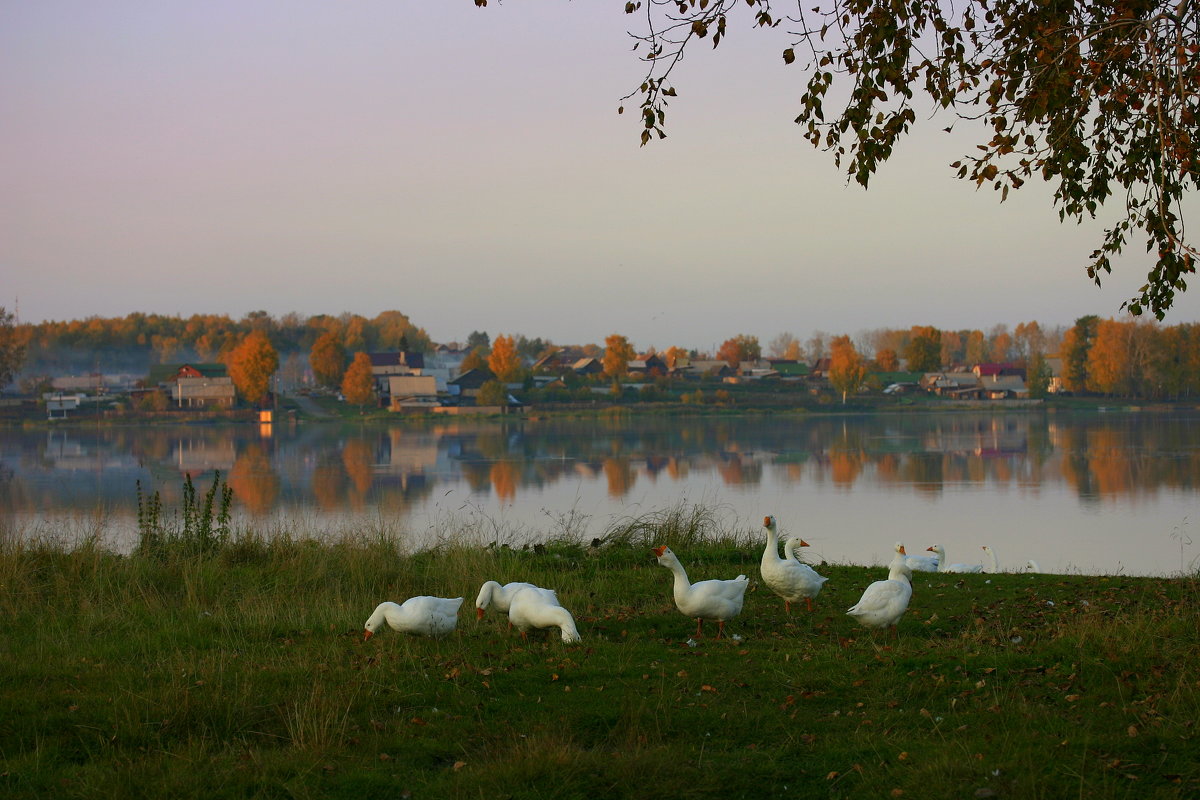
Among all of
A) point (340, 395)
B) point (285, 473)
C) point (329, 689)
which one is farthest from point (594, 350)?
point (329, 689)

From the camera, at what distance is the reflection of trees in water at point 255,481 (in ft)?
92.4

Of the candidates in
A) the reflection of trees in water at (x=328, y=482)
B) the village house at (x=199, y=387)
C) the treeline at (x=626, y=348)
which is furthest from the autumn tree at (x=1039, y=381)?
the reflection of trees in water at (x=328, y=482)

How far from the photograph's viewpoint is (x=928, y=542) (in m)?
19.8

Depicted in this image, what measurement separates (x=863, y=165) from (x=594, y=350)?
188844 mm

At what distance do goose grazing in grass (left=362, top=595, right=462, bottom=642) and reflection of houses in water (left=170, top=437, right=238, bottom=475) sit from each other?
3393cm

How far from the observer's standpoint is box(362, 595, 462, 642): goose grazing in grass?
24.9 feet

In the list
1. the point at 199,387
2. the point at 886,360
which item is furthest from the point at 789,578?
the point at 886,360

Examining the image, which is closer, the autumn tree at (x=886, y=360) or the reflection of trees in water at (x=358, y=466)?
the reflection of trees in water at (x=358, y=466)

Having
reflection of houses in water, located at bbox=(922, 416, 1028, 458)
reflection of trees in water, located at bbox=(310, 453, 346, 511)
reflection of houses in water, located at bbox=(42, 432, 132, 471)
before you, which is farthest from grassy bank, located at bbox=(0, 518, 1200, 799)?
reflection of houses in water, located at bbox=(922, 416, 1028, 458)

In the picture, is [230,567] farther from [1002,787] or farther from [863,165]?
[1002,787]

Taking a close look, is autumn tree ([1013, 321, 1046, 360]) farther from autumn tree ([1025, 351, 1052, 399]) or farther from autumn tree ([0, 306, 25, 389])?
autumn tree ([0, 306, 25, 389])

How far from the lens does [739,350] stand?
161750mm

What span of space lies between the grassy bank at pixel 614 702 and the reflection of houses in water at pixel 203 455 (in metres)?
33.7

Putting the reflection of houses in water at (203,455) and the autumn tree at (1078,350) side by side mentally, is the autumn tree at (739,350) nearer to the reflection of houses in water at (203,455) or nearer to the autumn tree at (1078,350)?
the autumn tree at (1078,350)
